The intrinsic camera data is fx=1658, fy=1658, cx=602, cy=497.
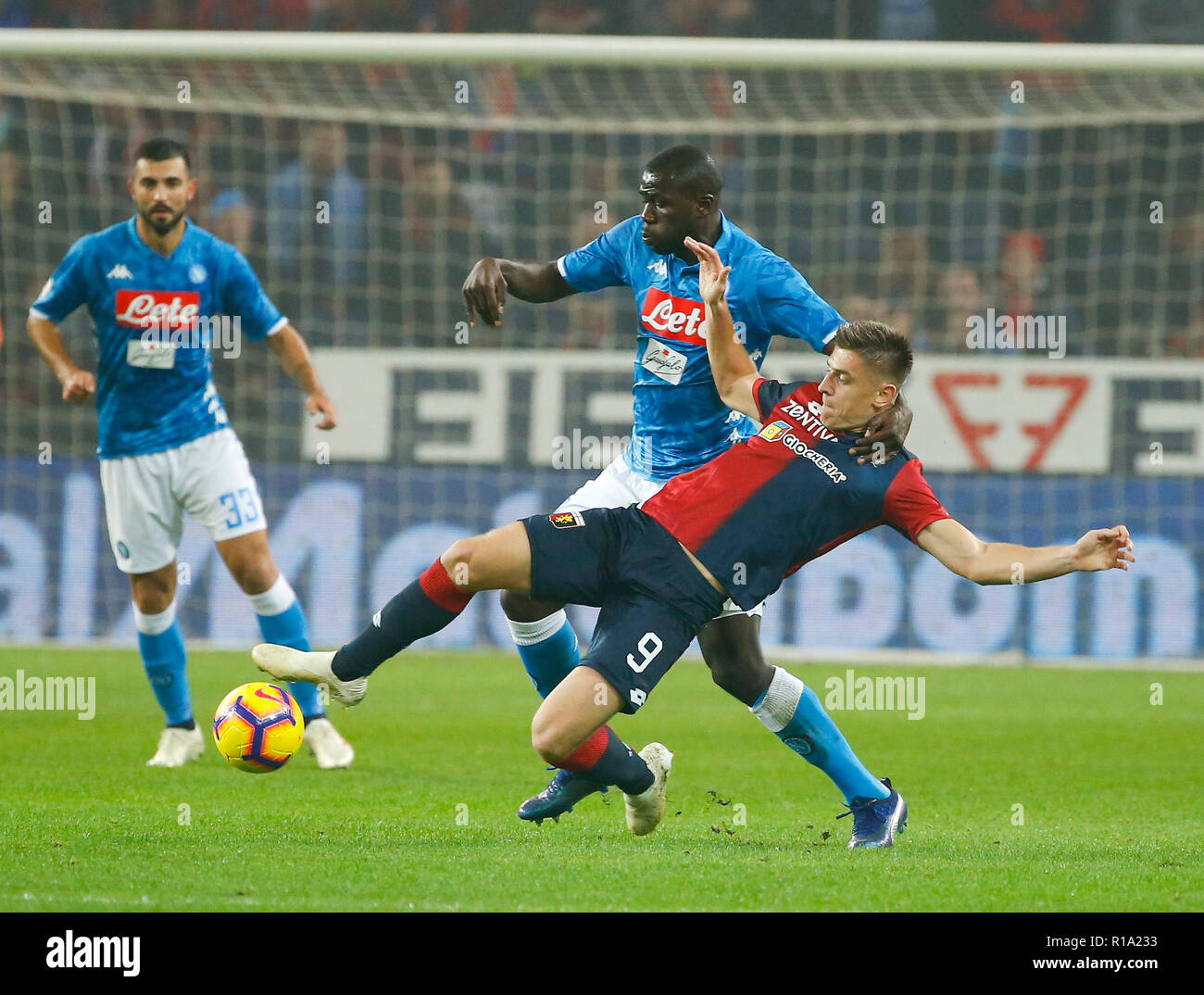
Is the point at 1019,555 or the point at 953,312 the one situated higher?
the point at 953,312

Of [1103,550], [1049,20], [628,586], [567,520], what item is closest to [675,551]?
[628,586]

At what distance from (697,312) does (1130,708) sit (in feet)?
16.4

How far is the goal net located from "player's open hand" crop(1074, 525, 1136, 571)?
6809 millimetres

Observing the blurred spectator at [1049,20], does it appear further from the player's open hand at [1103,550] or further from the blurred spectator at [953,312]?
the player's open hand at [1103,550]

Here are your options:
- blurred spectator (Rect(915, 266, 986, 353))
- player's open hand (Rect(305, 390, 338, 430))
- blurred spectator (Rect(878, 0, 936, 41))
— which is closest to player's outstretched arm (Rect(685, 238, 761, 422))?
player's open hand (Rect(305, 390, 338, 430))

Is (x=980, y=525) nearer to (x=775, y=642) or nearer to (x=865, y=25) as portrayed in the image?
(x=775, y=642)

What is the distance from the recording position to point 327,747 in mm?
7156

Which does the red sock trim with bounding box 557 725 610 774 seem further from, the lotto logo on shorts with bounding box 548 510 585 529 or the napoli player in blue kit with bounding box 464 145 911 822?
the lotto logo on shorts with bounding box 548 510 585 529

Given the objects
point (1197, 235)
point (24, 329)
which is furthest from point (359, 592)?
point (1197, 235)

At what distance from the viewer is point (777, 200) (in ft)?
43.1

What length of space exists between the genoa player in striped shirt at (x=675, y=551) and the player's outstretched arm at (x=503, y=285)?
83 cm

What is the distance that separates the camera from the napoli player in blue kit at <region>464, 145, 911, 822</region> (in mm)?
5527

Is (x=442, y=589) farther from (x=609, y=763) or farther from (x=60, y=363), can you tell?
(x=60, y=363)

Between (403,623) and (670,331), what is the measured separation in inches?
58.0
